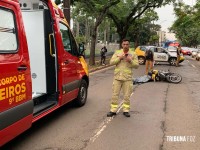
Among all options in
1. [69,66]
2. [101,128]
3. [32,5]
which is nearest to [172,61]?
[69,66]

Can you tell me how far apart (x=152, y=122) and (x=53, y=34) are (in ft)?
9.25

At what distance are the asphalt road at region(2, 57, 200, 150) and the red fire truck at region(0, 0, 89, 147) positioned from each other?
407 mm

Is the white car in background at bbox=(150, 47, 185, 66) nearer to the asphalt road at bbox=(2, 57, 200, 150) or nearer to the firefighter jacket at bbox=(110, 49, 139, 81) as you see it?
the asphalt road at bbox=(2, 57, 200, 150)

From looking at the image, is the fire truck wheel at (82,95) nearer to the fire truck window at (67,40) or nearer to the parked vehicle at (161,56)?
the fire truck window at (67,40)

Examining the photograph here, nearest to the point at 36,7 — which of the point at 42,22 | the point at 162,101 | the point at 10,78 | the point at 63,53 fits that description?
the point at 42,22

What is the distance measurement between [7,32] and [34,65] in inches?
92.9

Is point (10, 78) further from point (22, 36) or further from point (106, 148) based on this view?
point (106, 148)

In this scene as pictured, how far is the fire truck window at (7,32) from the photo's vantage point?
493 cm

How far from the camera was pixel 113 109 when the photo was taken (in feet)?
25.9

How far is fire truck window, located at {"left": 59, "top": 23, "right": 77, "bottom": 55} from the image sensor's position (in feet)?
25.3

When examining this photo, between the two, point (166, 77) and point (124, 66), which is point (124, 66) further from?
point (166, 77)

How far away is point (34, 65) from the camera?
7387 millimetres

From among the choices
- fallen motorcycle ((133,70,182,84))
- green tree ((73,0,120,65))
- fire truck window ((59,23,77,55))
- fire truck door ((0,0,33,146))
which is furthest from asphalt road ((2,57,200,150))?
green tree ((73,0,120,65))

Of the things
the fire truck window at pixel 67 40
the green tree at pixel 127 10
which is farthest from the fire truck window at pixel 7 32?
the green tree at pixel 127 10
